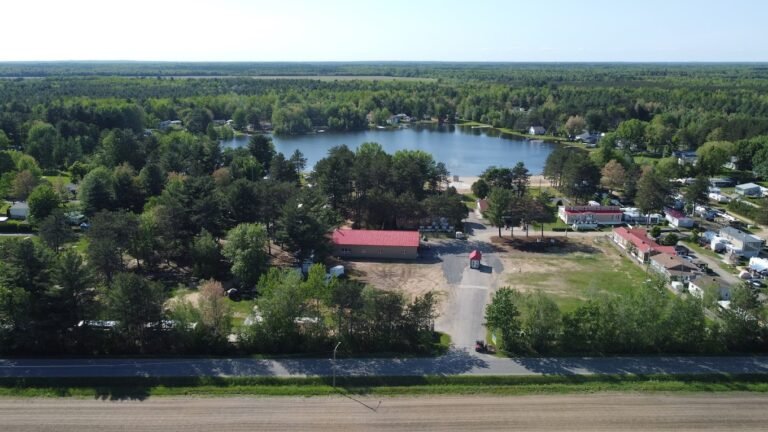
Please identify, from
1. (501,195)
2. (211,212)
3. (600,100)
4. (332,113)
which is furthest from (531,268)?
(600,100)

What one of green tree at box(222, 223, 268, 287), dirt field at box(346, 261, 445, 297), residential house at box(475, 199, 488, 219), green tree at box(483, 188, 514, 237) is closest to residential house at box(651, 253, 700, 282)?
green tree at box(483, 188, 514, 237)

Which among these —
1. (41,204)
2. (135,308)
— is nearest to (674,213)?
(135,308)

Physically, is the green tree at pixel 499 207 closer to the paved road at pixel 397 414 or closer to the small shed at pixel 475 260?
the small shed at pixel 475 260

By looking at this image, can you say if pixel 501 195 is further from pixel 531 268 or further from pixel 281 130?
pixel 281 130

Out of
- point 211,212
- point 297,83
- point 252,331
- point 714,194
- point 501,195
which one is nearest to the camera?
point 252,331

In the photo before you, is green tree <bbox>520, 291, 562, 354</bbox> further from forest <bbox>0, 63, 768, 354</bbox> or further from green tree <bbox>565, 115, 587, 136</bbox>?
green tree <bbox>565, 115, 587, 136</bbox>

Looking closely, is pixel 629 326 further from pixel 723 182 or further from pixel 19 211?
pixel 723 182

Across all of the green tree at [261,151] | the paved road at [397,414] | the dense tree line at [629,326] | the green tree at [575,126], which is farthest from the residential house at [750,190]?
the green tree at [261,151]
